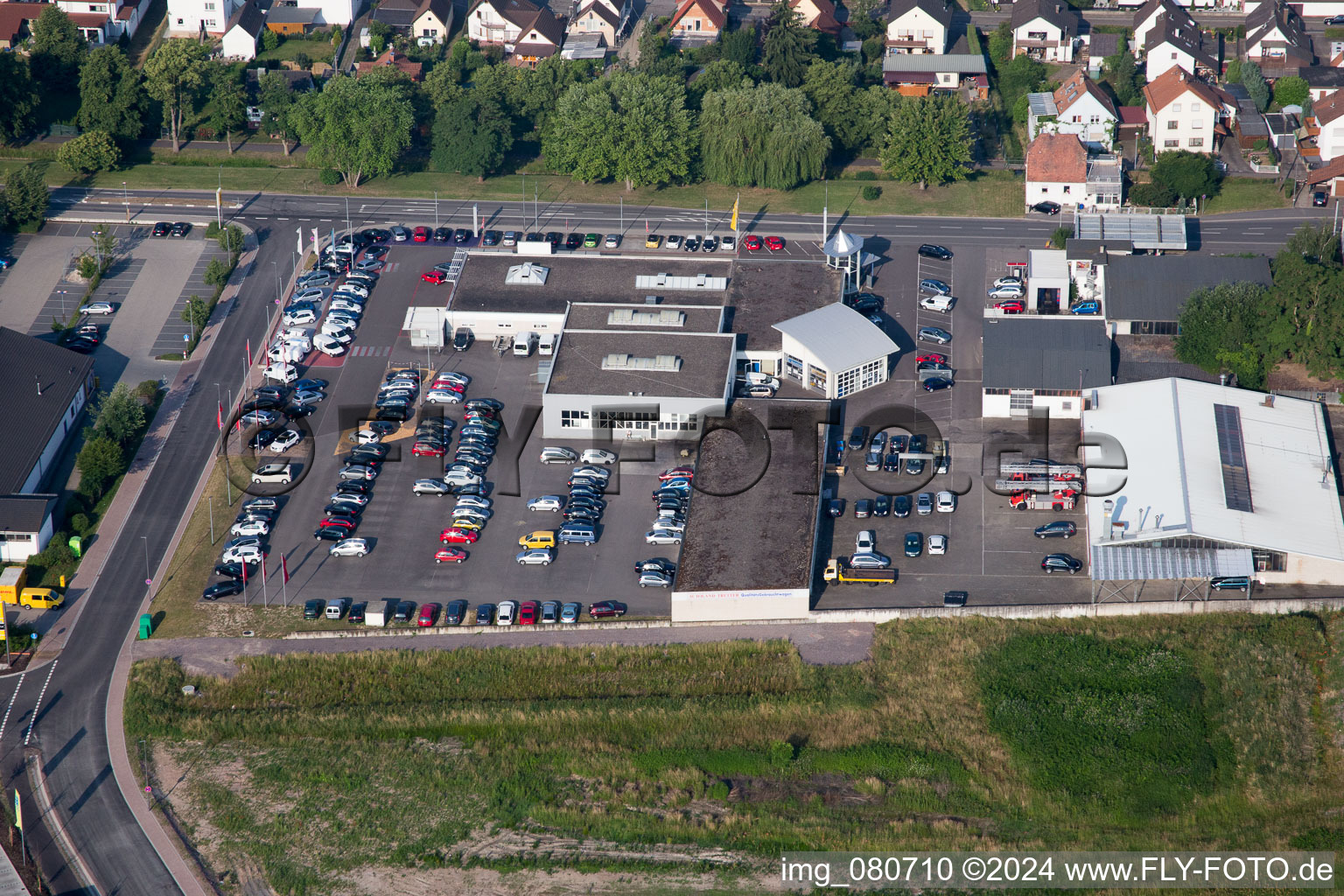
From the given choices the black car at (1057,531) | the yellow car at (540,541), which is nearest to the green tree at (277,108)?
the yellow car at (540,541)

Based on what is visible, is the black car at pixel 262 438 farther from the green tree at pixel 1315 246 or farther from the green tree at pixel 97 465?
the green tree at pixel 1315 246

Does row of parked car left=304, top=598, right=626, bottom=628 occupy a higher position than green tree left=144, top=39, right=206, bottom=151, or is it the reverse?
green tree left=144, top=39, right=206, bottom=151

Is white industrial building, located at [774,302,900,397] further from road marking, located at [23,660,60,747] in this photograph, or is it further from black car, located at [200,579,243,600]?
road marking, located at [23,660,60,747]

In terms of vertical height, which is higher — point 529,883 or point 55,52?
point 55,52

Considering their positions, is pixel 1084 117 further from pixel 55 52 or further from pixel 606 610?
pixel 55 52

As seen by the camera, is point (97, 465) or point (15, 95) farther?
point (15, 95)

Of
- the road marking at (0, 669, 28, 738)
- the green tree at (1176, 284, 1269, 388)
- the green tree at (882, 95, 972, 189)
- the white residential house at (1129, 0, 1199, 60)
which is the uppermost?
the white residential house at (1129, 0, 1199, 60)

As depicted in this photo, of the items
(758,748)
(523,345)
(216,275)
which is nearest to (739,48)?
(523,345)

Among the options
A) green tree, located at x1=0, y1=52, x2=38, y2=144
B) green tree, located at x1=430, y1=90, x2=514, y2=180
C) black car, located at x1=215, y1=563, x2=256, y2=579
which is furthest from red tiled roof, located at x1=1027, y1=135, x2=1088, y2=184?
green tree, located at x1=0, y1=52, x2=38, y2=144
